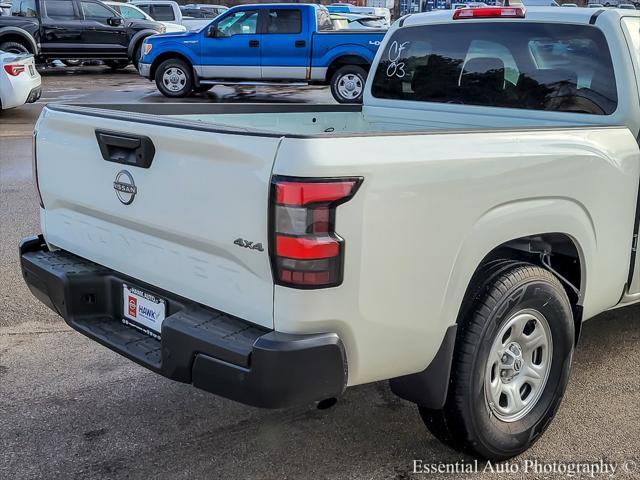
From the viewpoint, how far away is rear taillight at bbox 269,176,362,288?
2.23m

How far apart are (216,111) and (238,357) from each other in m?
2.20

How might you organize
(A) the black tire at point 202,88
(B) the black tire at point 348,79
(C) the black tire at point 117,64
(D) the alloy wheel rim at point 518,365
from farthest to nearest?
(C) the black tire at point 117,64, (A) the black tire at point 202,88, (B) the black tire at point 348,79, (D) the alloy wheel rim at point 518,365

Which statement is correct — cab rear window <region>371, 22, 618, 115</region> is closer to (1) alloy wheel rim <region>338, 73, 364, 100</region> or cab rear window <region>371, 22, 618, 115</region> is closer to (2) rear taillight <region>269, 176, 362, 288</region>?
(2) rear taillight <region>269, 176, 362, 288</region>

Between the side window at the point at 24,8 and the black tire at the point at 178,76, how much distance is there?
6.30 meters

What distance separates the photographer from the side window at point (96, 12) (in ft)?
64.7

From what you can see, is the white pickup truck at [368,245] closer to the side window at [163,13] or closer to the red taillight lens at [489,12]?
the red taillight lens at [489,12]

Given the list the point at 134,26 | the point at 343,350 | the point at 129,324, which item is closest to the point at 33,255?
the point at 129,324

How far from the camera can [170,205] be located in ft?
8.66

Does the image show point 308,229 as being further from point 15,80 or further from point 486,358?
point 15,80

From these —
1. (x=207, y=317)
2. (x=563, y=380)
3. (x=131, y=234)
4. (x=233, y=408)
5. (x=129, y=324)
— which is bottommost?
(x=233, y=408)

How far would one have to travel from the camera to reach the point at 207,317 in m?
2.57

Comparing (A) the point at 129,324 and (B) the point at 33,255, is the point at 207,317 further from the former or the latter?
(B) the point at 33,255

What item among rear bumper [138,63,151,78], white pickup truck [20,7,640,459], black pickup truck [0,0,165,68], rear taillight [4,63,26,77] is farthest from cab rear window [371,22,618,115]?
black pickup truck [0,0,165,68]

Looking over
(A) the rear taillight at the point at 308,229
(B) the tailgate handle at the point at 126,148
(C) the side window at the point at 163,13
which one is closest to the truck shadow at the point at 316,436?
(A) the rear taillight at the point at 308,229
